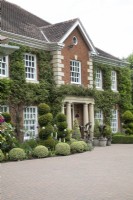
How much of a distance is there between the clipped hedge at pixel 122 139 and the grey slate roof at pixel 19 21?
31.0ft

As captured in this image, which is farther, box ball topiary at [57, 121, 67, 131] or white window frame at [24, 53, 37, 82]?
white window frame at [24, 53, 37, 82]

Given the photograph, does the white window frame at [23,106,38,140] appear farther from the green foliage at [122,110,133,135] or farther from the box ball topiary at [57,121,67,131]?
the green foliage at [122,110,133,135]

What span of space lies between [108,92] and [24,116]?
934 centimetres

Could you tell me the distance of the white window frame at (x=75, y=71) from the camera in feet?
85.0

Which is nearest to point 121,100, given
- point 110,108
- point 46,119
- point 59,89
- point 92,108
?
point 110,108

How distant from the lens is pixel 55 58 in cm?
2444

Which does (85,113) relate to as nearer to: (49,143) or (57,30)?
(57,30)

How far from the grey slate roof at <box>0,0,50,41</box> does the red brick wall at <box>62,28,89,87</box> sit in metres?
1.99

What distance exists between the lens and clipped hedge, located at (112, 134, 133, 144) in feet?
87.1

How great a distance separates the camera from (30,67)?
76.8 feet

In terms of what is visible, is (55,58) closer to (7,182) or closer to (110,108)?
(110,108)

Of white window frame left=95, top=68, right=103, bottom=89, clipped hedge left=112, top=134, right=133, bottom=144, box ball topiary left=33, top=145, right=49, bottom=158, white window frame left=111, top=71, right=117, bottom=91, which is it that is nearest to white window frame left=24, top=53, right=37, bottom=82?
white window frame left=95, top=68, right=103, bottom=89

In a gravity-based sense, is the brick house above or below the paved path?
above

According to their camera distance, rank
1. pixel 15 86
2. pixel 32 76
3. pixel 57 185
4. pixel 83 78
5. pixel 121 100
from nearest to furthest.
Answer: pixel 57 185
pixel 15 86
pixel 32 76
pixel 83 78
pixel 121 100
